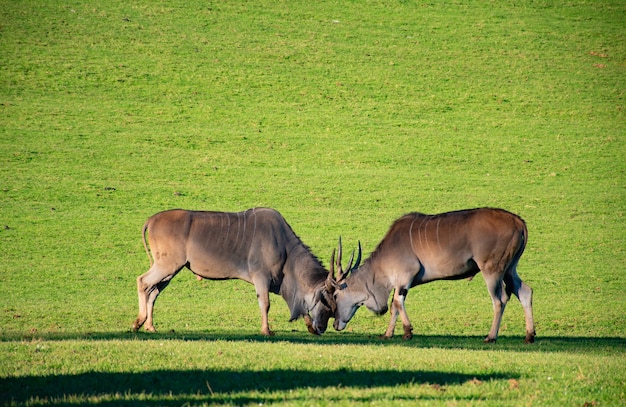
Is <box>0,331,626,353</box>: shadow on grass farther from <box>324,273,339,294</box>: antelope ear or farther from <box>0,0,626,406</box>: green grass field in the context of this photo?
<box>324,273,339,294</box>: antelope ear

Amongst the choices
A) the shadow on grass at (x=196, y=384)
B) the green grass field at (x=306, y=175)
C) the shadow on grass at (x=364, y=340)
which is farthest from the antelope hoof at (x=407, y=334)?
the shadow on grass at (x=196, y=384)

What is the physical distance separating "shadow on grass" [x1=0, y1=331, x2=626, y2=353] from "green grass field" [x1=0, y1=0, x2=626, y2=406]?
0.12m

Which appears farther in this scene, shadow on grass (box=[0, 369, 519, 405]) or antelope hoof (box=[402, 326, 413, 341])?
antelope hoof (box=[402, 326, 413, 341])

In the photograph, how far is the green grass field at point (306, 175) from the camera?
32.2ft

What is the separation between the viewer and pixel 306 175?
2959 centimetres

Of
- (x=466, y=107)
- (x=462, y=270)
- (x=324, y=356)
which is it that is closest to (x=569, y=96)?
(x=466, y=107)

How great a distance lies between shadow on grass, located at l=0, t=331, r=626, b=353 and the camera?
1312 centimetres

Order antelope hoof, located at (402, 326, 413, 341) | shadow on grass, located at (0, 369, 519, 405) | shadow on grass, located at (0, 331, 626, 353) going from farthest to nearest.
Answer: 1. antelope hoof, located at (402, 326, 413, 341)
2. shadow on grass, located at (0, 331, 626, 353)
3. shadow on grass, located at (0, 369, 519, 405)

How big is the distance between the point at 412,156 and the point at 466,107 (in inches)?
229

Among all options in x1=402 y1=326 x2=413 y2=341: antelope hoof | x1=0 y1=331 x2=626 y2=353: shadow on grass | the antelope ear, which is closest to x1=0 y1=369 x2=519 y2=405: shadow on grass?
x1=0 y1=331 x2=626 y2=353: shadow on grass

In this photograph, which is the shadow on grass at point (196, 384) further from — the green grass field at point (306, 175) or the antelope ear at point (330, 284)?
the antelope ear at point (330, 284)

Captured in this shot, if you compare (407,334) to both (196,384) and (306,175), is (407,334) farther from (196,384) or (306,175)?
(306,175)

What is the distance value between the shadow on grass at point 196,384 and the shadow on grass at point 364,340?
3.30 m

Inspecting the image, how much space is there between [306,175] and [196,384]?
2094cm
